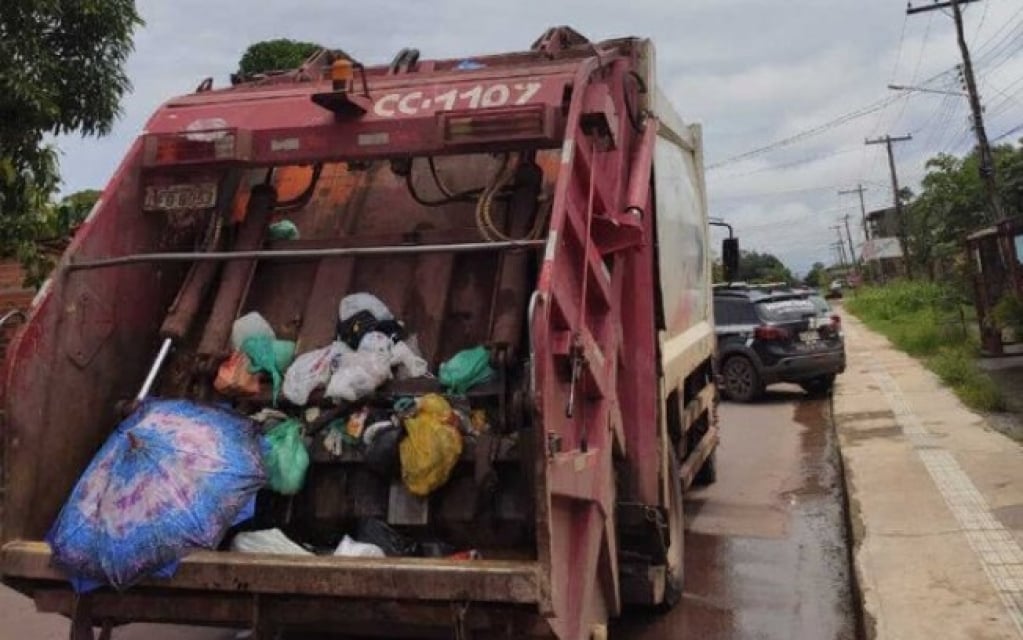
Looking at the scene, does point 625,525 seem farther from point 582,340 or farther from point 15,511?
point 15,511

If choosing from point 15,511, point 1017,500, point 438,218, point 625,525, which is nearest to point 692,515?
point 1017,500

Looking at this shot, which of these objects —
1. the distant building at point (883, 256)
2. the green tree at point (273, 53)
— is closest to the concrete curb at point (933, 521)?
the green tree at point (273, 53)

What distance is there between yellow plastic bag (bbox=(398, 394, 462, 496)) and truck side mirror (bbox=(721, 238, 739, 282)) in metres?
6.37

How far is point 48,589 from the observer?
3.24 metres

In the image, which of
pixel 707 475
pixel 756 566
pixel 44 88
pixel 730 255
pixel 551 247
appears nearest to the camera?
pixel 551 247

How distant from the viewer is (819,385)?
14.4 metres

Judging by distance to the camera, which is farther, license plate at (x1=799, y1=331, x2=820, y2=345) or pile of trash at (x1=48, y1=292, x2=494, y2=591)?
license plate at (x1=799, y1=331, x2=820, y2=345)

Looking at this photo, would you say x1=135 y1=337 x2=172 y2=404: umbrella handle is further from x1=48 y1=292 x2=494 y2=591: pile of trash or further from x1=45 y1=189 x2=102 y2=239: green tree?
x1=45 y1=189 x2=102 y2=239: green tree

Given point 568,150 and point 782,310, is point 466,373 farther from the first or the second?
point 782,310

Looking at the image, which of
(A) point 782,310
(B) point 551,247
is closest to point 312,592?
(B) point 551,247

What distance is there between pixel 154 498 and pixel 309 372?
32.0 inches

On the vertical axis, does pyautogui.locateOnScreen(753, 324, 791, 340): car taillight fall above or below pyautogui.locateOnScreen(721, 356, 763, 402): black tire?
above

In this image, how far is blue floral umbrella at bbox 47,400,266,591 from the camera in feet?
10.0

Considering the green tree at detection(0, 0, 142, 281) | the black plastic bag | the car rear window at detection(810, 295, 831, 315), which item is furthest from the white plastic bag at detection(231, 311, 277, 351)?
the car rear window at detection(810, 295, 831, 315)
